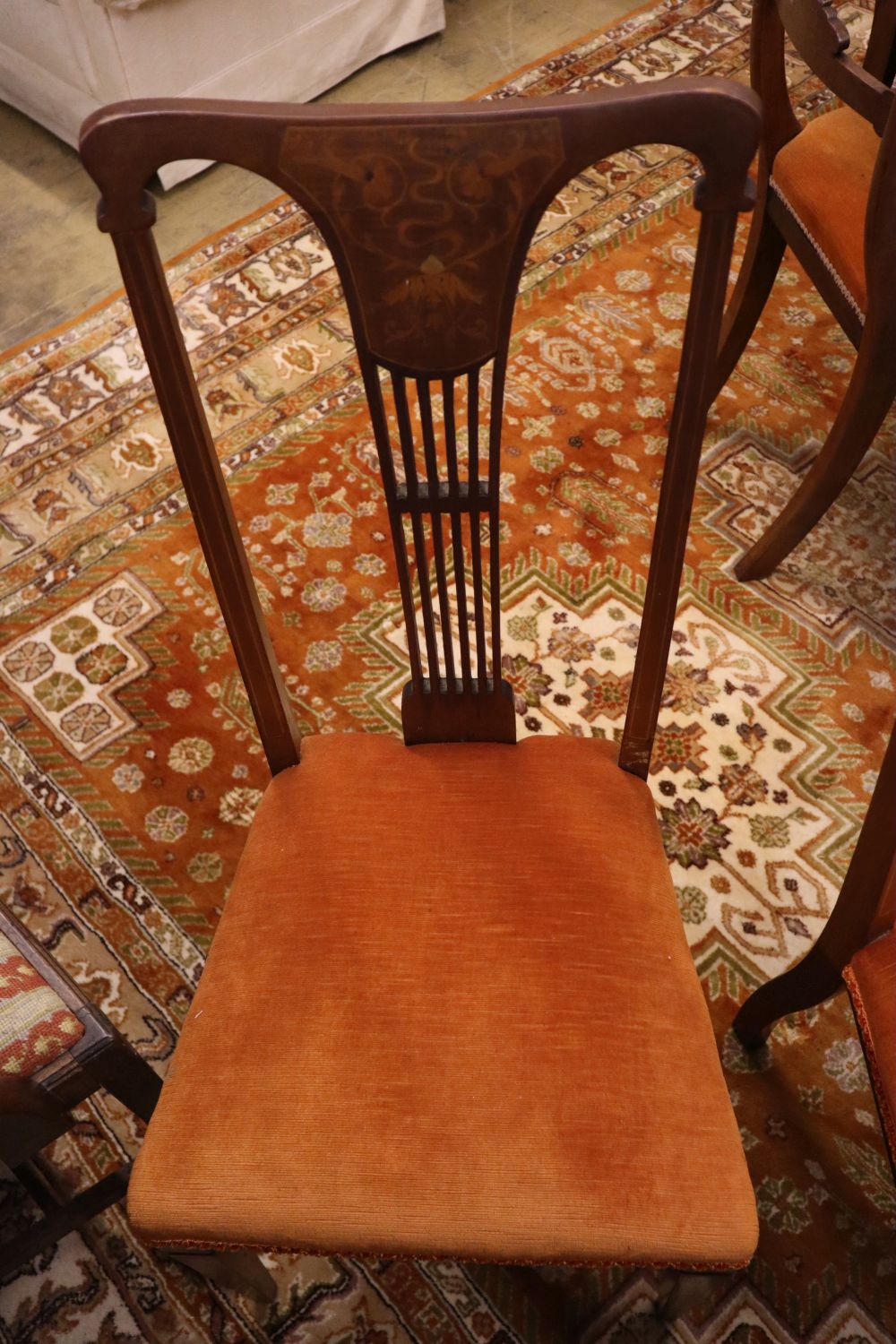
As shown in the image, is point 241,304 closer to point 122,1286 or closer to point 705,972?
point 705,972

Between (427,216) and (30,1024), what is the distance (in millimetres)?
815

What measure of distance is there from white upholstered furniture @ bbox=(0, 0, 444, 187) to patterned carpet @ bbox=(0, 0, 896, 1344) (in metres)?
0.42

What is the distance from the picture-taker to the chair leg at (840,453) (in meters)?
1.53

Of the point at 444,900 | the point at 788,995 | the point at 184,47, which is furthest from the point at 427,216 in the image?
the point at 184,47

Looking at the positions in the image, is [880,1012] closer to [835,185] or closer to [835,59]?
[835,59]

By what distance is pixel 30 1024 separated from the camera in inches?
39.6

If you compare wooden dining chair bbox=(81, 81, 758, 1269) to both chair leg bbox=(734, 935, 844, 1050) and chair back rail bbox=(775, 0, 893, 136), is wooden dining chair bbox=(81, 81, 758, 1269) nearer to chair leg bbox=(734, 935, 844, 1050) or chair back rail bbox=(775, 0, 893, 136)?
chair leg bbox=(734, 935, 844, 1050)

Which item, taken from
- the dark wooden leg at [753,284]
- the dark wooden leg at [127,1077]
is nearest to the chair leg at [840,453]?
the dark wooden leg at [753,284]

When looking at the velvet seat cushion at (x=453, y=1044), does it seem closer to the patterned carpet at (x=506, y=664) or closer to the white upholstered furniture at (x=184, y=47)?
the patterned carpet at (x=506, y=664)

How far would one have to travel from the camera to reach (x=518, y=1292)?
126 cm

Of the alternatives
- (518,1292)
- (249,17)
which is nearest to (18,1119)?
(518,1292)

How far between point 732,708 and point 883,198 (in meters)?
0.79

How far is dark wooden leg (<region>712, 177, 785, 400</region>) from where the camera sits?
1824 millimetres

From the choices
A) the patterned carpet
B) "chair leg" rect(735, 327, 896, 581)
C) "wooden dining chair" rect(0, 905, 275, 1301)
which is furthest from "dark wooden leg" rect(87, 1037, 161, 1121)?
"chair leg" rect(735, 327, 896, 581)
